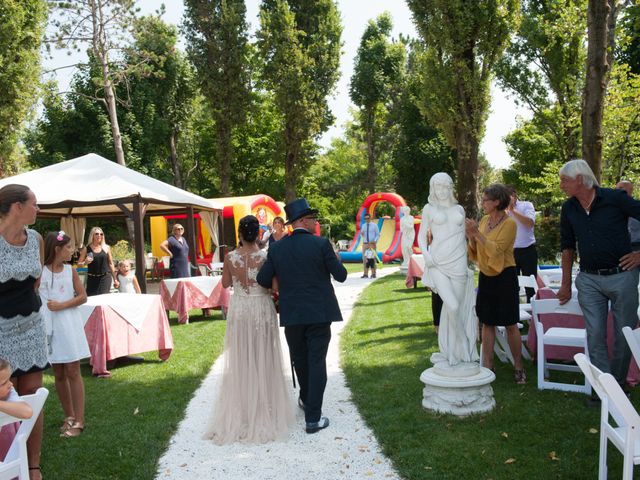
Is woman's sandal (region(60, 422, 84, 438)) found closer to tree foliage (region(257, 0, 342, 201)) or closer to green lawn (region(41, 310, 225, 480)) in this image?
green lawn (region(41, 310, 225, 480))

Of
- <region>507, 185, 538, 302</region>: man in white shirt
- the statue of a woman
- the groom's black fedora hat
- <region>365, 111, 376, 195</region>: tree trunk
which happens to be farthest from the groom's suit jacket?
<region>365, 111, 376, 195</region>: tree trunk

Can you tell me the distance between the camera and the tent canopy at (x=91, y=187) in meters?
10.0

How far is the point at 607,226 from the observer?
4160 millimetres

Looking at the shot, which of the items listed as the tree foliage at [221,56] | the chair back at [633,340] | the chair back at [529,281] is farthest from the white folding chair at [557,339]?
the tree foliage at [221,56]

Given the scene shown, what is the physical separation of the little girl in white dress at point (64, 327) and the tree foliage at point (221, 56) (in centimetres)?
2457

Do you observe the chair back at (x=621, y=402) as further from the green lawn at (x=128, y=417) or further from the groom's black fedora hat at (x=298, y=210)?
the green lawn at (x=128, y=417)

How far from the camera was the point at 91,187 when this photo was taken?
34.0 feet

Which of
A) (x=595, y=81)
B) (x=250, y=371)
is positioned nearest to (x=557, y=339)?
(x=250, y=371)

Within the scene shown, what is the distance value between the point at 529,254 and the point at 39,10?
22835mm

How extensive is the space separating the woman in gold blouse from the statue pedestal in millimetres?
647

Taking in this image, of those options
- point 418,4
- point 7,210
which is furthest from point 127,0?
point 7,210

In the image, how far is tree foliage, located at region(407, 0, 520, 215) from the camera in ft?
50.2

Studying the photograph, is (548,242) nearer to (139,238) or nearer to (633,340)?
(139,238)

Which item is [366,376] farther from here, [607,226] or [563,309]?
[607,226]
